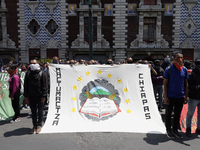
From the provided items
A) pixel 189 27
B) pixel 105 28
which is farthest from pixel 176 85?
pixel 189 27

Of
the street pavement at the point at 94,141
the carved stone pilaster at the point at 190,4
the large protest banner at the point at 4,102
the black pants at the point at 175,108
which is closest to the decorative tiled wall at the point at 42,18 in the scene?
the large protest banner at the point at 4,102

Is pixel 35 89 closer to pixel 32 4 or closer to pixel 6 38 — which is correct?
pixel 32 4

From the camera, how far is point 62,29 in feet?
59.2

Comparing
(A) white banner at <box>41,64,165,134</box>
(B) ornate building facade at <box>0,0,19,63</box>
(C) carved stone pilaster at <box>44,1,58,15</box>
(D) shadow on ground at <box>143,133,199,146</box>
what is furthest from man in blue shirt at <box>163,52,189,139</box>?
(B) ornate building facade at <box>0,0,19,63</box>

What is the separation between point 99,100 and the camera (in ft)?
16.4

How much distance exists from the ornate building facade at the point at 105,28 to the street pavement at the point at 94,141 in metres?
14.1

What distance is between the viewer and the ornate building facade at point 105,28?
58.5 ft

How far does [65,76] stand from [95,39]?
543 inches

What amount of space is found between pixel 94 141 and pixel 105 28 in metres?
15.5

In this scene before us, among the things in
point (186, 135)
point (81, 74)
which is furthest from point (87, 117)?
point (186, 135)

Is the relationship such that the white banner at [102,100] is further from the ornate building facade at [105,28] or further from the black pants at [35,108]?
the ornate building facade at [105,28]

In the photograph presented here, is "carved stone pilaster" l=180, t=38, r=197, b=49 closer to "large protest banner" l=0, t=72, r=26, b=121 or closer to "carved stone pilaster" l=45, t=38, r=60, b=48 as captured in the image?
"carved stone pilaster" l=45, t=38, r=60, b=48

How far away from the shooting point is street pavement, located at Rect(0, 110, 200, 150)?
388cm

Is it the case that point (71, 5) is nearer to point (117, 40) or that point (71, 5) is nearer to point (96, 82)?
point (117, 40)
